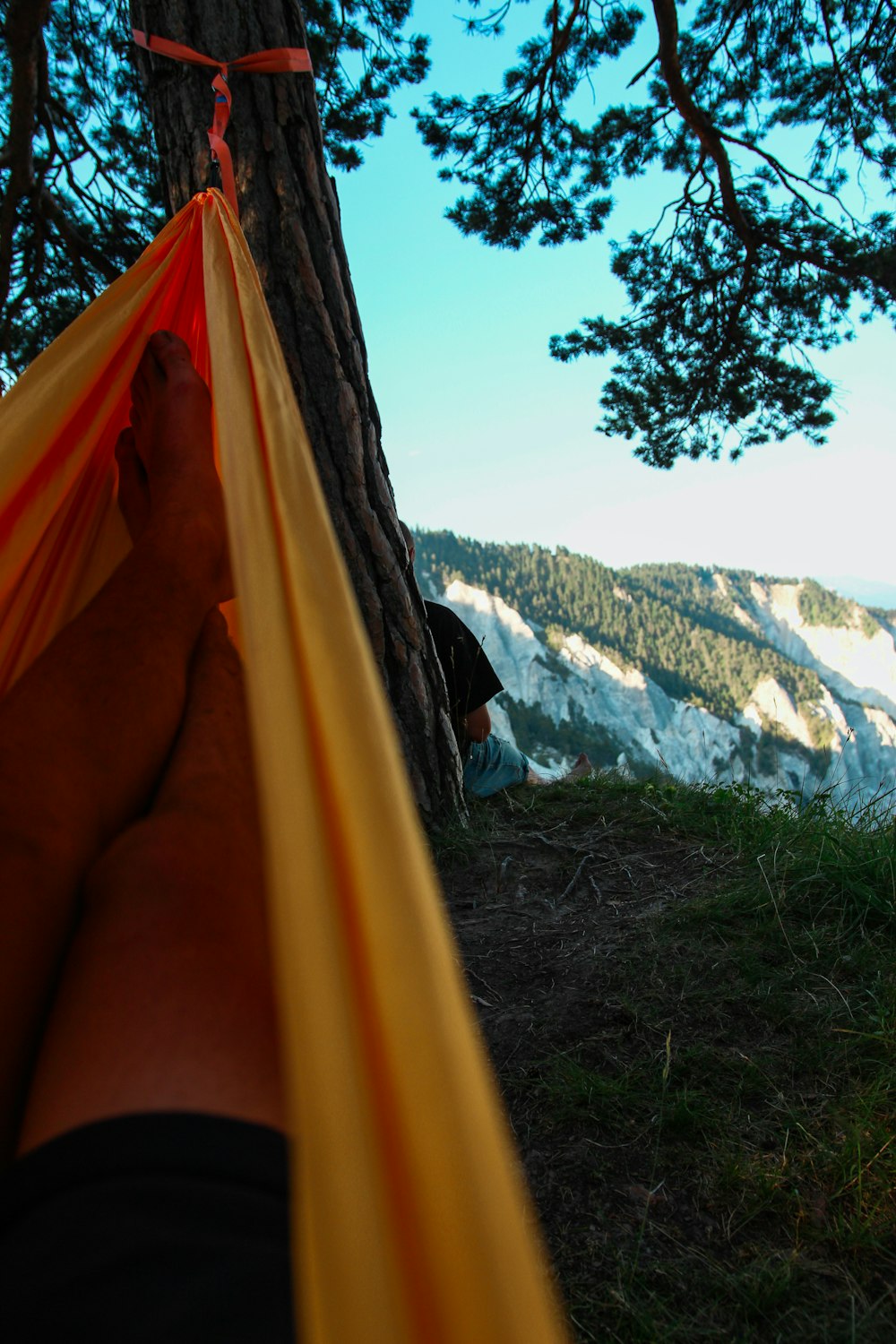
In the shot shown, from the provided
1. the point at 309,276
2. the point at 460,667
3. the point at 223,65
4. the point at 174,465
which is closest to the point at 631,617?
the point at 460,667

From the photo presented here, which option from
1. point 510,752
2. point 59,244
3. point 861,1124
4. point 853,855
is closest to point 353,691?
point 861,1124

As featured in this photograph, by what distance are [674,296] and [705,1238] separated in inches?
179

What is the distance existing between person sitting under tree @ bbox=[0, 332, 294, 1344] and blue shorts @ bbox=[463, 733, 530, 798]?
127 cm

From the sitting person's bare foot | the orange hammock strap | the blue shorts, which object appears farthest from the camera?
the blue shorts

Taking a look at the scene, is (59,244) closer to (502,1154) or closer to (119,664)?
(119,664)

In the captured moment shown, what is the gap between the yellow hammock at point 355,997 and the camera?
370 millimetres

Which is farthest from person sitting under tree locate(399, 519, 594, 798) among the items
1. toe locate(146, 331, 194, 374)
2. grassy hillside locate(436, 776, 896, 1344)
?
toe locate(146, 331, 194, 374)

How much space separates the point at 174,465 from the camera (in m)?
1.13

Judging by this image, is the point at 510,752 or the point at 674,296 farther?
the point at 674,296

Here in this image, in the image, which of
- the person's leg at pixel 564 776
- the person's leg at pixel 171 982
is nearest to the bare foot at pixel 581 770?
the person's leg at pixel 564 776

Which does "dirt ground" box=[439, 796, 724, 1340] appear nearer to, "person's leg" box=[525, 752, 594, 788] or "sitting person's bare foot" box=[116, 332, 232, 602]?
"person's leg" box=[525, 752, 594, 788]

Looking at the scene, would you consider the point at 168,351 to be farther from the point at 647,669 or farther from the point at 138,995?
the point at 647,669

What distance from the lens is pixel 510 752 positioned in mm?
2289

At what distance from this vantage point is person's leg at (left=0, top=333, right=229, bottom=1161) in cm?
56
